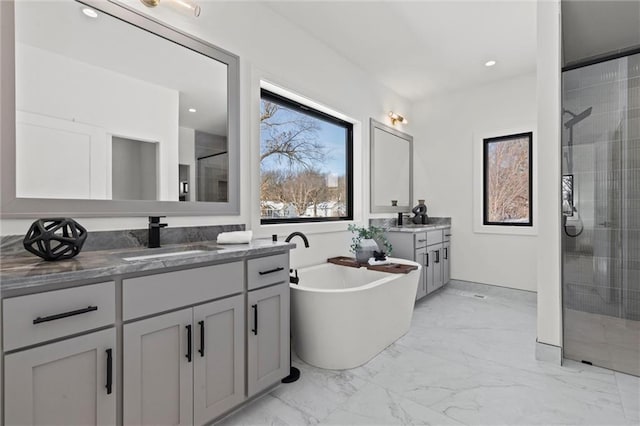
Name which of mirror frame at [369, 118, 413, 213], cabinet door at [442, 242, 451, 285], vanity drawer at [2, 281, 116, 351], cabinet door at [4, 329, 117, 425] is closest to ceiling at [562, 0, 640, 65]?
mirror frame at [369, 118, 413, 213]

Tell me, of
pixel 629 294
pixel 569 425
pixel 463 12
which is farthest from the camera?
pixel 463 12

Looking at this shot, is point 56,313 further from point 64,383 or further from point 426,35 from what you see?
point 426,35

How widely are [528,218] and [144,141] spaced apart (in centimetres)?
431

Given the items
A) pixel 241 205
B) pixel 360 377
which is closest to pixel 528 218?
pixel 360 377

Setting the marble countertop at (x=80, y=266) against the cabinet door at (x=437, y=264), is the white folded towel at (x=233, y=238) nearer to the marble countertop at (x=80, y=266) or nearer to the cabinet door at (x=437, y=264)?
the marble countertop at (x=80, y=266)

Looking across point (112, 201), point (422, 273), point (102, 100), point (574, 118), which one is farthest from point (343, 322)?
point (574, 118)

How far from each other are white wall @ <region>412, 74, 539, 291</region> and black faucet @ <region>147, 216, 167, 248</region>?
12.7 feet

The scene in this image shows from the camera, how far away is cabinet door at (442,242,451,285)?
4.27 meters

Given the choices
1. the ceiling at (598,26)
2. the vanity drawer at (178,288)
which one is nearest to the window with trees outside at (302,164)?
the vanity drawer at (178,288)

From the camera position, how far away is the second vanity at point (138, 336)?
41.3 inches

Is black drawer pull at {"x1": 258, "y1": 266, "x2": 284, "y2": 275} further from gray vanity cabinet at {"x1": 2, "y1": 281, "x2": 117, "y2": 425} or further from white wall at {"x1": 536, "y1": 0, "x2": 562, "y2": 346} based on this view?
white wall at {"x1": 536, "y1": 0, "x2": 562, "y2": 346}

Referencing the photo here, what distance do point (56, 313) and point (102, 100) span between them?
118 cm

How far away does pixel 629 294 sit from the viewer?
238 centimetres

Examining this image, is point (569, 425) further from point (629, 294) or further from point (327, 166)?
point (327, 166)
